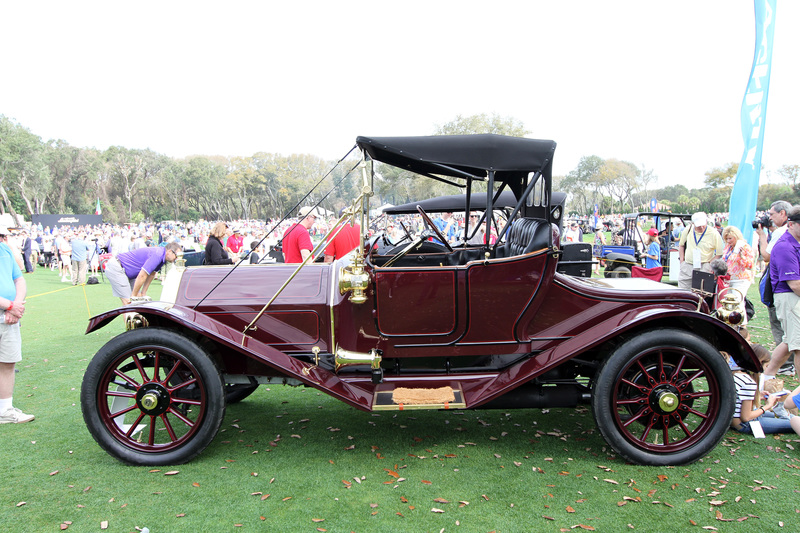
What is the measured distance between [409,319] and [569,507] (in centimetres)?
141

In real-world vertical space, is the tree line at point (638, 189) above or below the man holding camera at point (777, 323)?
above

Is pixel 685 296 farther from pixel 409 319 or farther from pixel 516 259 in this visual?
pixel 409 319

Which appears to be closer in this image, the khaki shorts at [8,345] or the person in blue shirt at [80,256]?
the khaki shorts at [8,345]

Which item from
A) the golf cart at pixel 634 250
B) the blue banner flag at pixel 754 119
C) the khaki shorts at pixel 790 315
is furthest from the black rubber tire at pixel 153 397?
the golf cart at pixel 634 250

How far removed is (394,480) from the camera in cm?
295

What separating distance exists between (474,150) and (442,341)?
127 cm

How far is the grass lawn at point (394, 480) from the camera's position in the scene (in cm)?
254

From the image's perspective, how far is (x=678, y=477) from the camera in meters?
2.95

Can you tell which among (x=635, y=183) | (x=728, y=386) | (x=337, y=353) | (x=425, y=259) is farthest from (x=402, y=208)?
(x=635, y=183)

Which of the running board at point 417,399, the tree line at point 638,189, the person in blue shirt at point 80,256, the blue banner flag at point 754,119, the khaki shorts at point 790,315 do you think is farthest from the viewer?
the tree line at point 638,189

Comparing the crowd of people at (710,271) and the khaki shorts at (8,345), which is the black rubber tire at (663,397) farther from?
the khaki shorts at (8,345)

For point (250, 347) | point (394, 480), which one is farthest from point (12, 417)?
point (394, 480)

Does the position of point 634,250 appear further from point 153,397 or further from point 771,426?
point 153,397

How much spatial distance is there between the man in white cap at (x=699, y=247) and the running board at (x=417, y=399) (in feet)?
17.8
